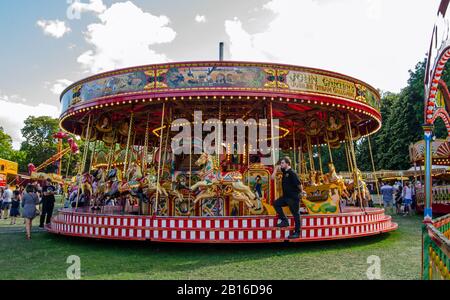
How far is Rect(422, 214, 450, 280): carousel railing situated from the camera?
2916 millimetres

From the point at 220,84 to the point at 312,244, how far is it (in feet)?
13.4

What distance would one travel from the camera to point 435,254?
3553 millimetres

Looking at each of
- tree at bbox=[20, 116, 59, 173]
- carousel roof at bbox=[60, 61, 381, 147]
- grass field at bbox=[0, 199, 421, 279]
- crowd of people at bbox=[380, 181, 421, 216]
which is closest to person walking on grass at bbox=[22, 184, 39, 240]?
grass field at bbox=[0, 199, 421, 279]

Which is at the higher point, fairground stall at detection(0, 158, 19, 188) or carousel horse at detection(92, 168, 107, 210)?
fairground stall at detection(0, 158, 19, 188)

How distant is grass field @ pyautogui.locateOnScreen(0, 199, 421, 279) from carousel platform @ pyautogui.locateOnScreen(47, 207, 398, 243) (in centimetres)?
24

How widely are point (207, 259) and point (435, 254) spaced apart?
162 inches

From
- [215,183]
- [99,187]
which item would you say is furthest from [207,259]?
[99,187]

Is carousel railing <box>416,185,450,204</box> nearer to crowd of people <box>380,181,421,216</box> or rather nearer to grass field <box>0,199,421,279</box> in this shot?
crowd of people <box>380,181,421,216</box>

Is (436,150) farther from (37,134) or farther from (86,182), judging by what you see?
(37,134)

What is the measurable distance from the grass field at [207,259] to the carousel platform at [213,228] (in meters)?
0.24

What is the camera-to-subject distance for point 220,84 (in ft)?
28.0
